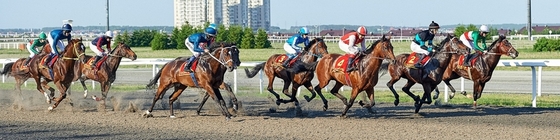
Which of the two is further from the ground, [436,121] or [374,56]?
[374,56]

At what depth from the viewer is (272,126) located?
11.7 meters

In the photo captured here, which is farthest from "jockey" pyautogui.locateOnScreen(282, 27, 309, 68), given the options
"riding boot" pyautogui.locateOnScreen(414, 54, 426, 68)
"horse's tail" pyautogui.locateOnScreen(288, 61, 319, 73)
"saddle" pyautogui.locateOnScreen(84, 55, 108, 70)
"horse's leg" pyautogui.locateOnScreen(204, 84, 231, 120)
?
"saddle" pyautogui.locateOnScreen(84, 55, 108, 70)

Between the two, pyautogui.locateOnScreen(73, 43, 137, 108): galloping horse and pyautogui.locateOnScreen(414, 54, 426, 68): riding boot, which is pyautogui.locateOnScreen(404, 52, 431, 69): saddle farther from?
pyautogui.locateOnScreen(73, 43, 137, 108): galloping horse

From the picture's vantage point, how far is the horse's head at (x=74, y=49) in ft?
47.7

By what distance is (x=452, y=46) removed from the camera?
47.5ft

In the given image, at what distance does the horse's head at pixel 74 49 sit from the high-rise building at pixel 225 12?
97.7m

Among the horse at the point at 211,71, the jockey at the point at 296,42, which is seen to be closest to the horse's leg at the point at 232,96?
the horse at the point at 211,71

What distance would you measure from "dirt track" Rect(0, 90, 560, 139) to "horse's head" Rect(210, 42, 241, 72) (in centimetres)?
82

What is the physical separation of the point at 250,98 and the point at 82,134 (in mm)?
7372

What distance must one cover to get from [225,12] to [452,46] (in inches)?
4179

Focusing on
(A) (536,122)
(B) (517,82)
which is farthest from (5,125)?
(B) (517,82)

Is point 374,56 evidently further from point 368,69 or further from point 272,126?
point 272,126

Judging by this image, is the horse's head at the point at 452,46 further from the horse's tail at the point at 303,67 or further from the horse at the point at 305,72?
the horse's tail at the point at 303,67

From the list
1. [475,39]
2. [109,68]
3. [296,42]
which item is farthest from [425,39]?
[109,68]
